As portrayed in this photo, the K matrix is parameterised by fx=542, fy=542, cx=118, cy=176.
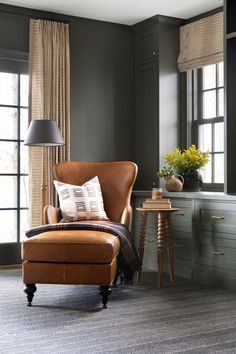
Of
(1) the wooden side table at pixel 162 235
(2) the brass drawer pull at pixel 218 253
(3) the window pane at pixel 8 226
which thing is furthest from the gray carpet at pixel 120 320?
(3) the window pane at pixel 8 226

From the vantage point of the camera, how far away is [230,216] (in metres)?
4.46

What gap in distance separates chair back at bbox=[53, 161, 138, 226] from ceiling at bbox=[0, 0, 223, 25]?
5.28 ft

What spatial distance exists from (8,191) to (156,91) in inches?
73.9

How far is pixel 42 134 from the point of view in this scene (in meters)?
4.86

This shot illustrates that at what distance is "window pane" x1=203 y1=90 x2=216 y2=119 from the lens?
18.5ft

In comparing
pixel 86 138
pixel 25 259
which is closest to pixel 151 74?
pixel 86 138

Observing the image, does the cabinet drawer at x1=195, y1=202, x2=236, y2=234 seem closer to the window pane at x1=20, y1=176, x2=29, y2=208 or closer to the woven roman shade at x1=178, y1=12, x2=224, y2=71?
the woven roman shade at x1=178, y1=12, x2=224, y2=71

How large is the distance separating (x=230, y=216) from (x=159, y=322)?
1.36 m

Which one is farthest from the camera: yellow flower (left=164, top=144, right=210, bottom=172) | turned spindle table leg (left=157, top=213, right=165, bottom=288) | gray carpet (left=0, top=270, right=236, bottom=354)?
yellow flower (left=164, top=144, right=210, bottom=172)

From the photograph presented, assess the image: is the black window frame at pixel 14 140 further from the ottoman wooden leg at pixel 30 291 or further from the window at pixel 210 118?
the window at pixel 210 118

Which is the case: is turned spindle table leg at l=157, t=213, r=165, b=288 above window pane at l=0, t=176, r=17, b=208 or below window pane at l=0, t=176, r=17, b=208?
below

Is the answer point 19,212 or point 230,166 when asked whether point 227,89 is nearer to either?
point 230,166

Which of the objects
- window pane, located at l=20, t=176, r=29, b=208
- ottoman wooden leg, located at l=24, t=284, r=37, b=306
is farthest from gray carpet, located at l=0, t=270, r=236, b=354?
window pane, located at l=20, t=176, r=29, b=208

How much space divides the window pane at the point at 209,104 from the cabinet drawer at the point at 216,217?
1.27m
